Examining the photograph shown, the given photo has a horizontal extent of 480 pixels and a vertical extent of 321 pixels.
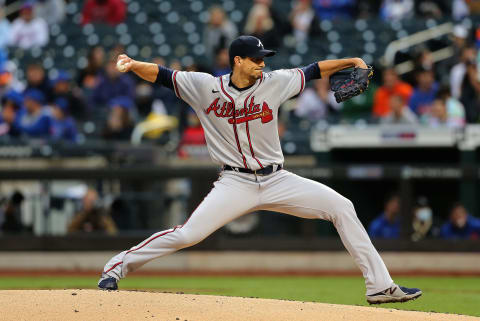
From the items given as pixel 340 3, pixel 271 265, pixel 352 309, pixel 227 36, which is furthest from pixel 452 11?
pixel 352 309

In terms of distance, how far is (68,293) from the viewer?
5.64 metres

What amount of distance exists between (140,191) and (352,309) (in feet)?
18.9

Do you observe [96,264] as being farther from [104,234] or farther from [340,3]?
[340,3]

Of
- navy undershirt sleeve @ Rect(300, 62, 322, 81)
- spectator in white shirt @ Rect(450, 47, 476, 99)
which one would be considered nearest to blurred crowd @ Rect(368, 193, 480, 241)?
spectator in white shirt @ Rect(450, 47, 476, 99)

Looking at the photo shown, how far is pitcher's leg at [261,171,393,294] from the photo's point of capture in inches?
230

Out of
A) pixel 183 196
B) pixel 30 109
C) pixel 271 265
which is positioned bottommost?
pixel 271 265

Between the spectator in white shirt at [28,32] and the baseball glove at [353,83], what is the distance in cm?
1039

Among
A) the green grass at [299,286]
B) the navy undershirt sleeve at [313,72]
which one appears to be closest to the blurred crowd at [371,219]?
the green grass at [299,286]

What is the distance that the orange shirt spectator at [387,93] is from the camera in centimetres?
1223

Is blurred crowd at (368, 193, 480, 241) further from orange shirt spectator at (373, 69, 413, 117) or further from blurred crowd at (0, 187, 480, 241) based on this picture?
orange shirt spectator at (373, 69, 413, 117)

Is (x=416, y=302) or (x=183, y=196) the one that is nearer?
(x=416, y=302)

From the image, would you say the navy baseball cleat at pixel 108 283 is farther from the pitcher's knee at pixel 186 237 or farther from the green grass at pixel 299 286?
the green grass at pixel 299 286

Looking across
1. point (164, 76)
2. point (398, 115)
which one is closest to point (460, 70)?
point (398, 115)

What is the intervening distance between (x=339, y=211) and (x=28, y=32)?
10925 mm
